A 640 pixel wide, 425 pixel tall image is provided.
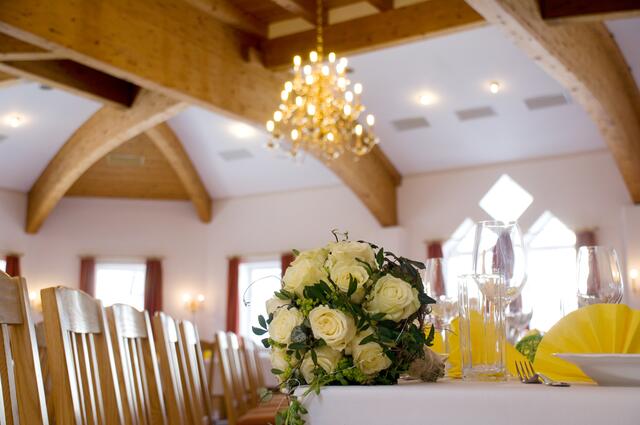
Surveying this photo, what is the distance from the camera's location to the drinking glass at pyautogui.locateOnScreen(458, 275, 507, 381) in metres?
1.38

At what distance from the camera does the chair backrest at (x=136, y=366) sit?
2.10 meters

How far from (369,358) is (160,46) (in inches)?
246

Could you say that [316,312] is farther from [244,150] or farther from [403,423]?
[244,150]

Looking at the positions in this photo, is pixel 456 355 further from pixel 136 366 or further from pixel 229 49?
pixel 229 49

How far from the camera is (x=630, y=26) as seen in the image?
25.4 feet

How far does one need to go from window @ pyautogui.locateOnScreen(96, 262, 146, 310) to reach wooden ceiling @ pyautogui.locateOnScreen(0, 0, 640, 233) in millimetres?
2426

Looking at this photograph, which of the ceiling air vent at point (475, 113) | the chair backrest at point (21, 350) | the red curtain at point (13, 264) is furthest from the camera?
the red curtain at point (13, 264)

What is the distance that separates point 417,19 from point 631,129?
10.7 feet

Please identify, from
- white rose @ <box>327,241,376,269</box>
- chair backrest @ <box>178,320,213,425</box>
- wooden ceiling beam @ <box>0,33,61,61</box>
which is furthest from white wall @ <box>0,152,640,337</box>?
white rose @ <box>327,241,376,269</box>

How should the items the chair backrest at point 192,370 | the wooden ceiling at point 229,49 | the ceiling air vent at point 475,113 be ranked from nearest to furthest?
1. the chair backrest at point 192,370
2. the wooden ceiling at point 229,49
3. the ceiling air vent at point 475,113

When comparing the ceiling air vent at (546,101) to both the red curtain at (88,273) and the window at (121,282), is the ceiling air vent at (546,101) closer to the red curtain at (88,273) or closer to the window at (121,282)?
the window at (121,282)

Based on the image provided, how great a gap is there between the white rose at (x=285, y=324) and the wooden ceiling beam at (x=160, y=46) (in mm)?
5095

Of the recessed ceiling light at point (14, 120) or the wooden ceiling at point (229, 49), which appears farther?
the recessed ceiling light at point (14, 120)

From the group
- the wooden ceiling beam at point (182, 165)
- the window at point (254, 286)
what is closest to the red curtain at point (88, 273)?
the wooden ceiling beam at point (182, 165)
